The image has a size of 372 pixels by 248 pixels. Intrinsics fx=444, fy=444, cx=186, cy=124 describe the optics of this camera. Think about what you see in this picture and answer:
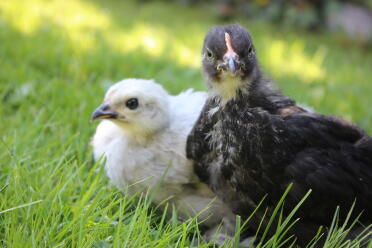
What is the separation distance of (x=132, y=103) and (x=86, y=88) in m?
1.08

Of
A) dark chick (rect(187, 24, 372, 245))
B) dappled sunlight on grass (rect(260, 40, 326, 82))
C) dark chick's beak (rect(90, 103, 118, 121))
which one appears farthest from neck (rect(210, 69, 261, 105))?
dappled sunlight on grass (rect(260, 40, 326, 82))

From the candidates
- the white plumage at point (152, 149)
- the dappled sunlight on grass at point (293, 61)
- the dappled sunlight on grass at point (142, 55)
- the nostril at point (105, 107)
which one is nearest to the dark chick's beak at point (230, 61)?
the white plumage at point (152, 149)

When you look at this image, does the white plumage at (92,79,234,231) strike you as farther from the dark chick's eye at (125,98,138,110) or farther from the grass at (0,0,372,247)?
the grass at (0,0,372,247)

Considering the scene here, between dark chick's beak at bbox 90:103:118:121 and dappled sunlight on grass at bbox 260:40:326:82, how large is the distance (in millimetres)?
2939

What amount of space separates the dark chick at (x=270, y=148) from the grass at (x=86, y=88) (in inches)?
15.2

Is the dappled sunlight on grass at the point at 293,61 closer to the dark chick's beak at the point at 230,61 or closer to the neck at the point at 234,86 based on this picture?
the neck at the point at 234,86

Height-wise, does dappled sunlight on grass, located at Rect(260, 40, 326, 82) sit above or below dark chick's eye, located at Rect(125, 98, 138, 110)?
above

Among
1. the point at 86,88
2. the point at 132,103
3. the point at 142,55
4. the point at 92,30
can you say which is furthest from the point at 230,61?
the point at 92,30

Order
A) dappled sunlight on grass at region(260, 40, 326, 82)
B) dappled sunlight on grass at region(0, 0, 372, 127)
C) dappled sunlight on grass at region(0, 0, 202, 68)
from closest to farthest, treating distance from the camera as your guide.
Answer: dappled sunlight on grass at region(0, 0, 372, 127)
dappled sunlight on grass at region(0, 0, 202, 68)
dappled sunlight on grass at region(260, 40, 326, 82)

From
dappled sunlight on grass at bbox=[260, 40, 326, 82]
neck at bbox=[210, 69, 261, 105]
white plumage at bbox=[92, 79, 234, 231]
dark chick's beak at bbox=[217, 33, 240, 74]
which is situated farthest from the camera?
dappled sunlight on grass at bbox=[260, 40, 326, 82]

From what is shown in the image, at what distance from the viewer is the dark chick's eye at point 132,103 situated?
2.63 meters

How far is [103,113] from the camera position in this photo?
8.43ft

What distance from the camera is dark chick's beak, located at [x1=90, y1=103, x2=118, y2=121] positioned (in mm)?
2562

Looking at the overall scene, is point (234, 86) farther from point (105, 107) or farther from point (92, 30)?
point (92, 30)
